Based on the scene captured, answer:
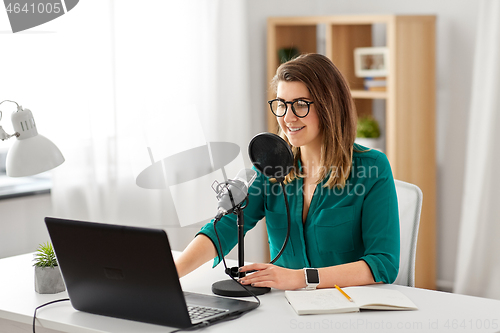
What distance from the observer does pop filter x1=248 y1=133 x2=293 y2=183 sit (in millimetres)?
1487

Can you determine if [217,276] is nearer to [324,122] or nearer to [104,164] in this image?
[324,122]

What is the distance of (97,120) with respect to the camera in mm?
2658

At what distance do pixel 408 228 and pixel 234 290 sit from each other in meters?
0.63

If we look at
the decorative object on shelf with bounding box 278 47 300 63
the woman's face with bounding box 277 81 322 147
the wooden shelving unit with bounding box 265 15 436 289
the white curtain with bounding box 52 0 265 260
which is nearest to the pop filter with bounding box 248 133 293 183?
the woman's face with bounding box 277 81 322 147

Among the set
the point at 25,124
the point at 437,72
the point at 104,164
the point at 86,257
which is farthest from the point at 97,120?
the point at 437,72

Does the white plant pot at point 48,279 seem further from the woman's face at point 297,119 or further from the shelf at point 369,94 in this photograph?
the shelf at point 369,94

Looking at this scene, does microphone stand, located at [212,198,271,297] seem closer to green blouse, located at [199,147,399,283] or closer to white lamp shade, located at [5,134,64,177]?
green blouse, located at [199,147,399,283]

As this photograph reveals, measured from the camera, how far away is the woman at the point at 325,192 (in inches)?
65.5

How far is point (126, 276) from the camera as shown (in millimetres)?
1282

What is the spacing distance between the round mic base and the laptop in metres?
0.05

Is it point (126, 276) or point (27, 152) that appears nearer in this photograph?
point (126, 276)

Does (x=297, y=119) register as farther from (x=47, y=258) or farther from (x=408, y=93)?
(x=408, y=93)

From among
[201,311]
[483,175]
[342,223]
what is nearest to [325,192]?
[342,223]

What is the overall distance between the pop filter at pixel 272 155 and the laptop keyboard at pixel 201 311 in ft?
1.20
